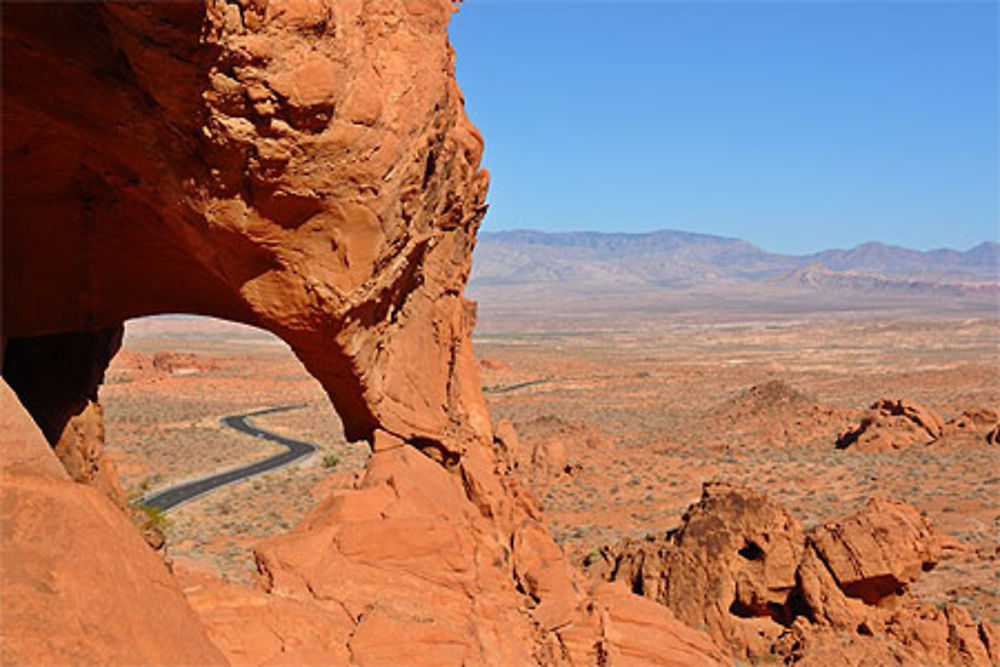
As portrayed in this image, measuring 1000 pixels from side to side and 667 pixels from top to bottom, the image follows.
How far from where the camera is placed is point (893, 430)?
37.9 metres

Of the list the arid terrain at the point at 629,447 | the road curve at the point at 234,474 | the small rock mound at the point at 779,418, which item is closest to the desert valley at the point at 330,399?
the arid terrain at the point at 629,447

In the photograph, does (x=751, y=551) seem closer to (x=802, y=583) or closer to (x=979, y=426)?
(x=802, y=583)

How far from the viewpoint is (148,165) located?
26.8 ft

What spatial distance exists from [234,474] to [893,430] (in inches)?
1144

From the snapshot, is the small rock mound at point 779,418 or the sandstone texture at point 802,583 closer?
the sandstone texture at point 802,583

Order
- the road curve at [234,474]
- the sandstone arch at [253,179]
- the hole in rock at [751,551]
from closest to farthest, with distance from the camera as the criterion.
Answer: the sandstone arch at [253,179] → the hole in rock at [751,551] → the road curve at [234,474]

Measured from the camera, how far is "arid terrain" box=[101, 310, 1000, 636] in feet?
83.4

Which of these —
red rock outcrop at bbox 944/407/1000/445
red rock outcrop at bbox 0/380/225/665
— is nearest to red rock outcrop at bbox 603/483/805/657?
red rock outcrop at bbox 0/380/225/665

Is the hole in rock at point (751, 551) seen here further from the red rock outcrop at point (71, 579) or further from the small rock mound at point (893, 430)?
the small rock mound at point (893, 430)

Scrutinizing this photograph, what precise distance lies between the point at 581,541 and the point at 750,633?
30.2ft

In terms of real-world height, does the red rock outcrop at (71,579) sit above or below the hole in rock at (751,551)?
above

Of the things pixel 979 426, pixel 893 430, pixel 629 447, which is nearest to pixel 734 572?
pixel 893 430

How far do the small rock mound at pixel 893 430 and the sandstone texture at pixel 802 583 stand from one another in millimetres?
21961

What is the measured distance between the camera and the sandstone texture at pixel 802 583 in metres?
14.9
